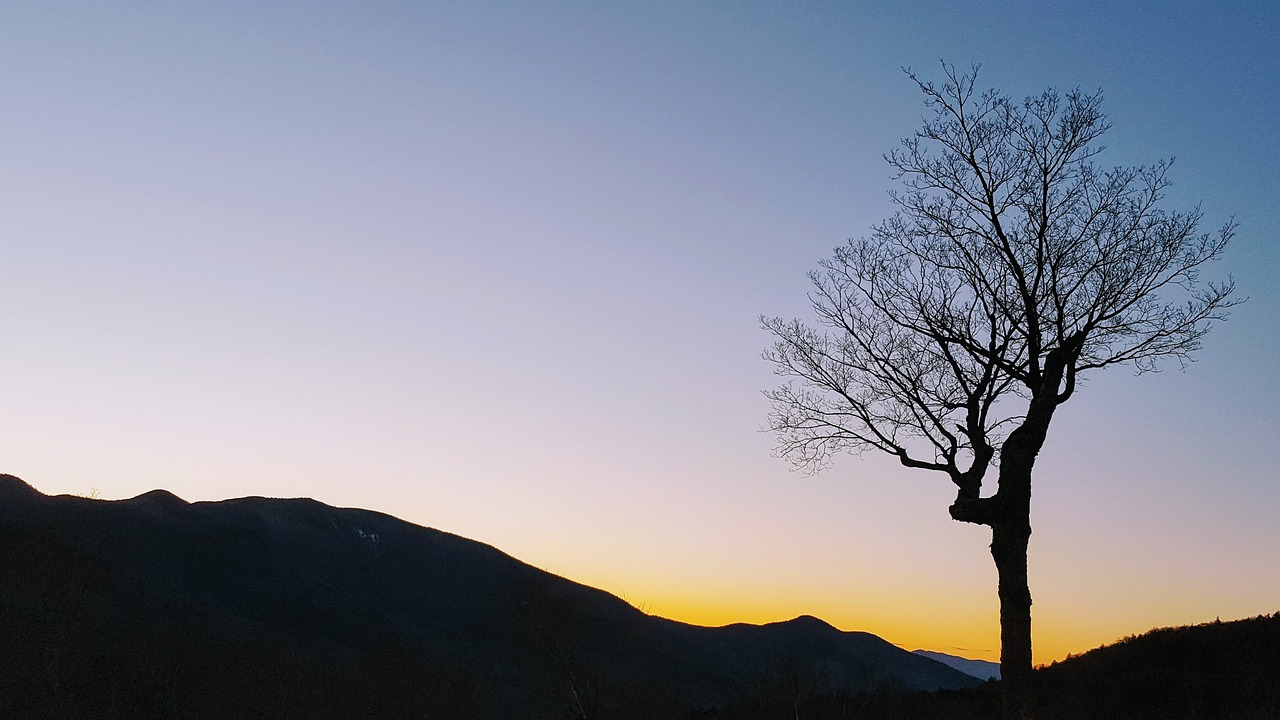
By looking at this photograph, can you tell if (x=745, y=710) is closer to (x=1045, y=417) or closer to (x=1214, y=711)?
(x=1214, y=711)

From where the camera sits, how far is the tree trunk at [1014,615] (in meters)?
11.9

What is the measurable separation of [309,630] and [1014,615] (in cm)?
12518

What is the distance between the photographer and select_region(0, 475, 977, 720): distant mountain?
189 ft

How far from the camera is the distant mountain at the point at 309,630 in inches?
2266

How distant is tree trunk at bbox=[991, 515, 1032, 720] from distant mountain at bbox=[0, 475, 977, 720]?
74.6 feet

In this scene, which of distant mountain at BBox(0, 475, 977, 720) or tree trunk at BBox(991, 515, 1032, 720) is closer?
tree trunk at BBox(991, 515, 1032, 720)

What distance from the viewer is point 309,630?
4806 inches

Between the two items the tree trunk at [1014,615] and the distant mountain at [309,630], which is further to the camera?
the distant mountain at [309,630]

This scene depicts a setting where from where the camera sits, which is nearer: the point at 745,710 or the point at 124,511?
the point at 745,710

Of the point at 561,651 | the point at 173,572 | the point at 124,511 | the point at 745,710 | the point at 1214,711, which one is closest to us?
the point at 1214,711

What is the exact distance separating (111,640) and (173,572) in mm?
52739

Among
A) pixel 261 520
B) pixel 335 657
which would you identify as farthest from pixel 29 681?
pixel 261 520

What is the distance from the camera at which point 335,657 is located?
354 ft

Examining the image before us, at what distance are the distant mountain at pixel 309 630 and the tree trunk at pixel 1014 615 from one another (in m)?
22.7
